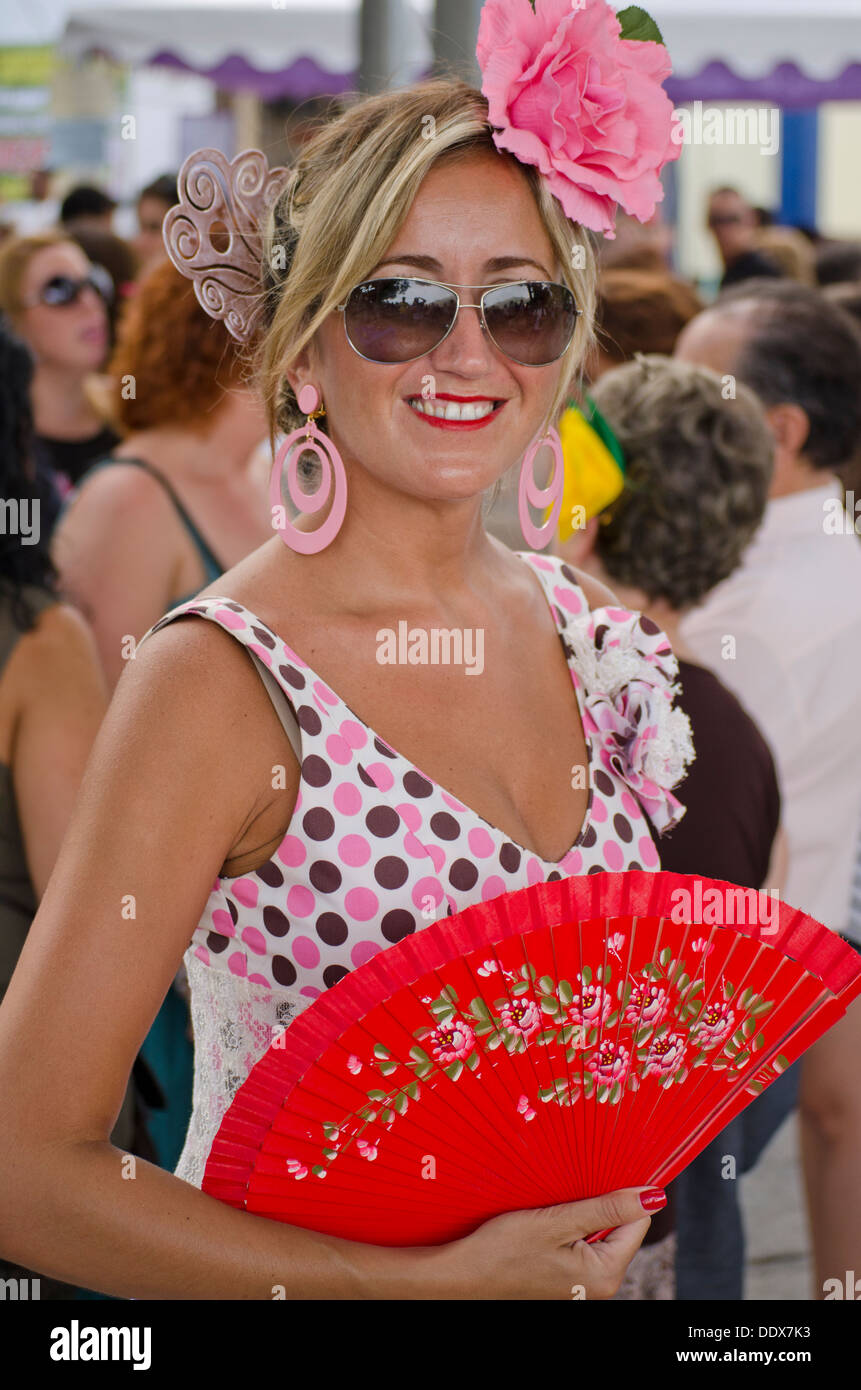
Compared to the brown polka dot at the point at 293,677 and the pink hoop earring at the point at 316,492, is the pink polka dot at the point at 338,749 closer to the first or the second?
the brown polka dot at the point at 293,677

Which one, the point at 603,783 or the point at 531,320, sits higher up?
the point at 531,320

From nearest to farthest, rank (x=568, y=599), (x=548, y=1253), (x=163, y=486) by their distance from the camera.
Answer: (x=548, y=1253)
(x=568, y=599)
(x=163, y=486)

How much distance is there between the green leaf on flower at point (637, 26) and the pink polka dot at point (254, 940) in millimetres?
1091

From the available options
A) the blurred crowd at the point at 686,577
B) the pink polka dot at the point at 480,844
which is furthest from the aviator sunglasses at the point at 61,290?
the pink polka dot at the point at 480,844

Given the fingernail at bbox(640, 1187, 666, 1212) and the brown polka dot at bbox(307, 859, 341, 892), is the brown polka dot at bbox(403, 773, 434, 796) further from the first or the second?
the fingernail at bbox(640, 1187, 666, 1212)

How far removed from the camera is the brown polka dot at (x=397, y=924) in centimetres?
155

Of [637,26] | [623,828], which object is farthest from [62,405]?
[623,828]

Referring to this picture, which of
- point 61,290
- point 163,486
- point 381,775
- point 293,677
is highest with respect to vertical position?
point 61,290

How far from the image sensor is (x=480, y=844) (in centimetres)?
161

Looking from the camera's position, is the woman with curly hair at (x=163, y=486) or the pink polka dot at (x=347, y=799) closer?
the pink polka dot at (x=347, y=799)

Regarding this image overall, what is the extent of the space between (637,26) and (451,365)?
0.48 metres

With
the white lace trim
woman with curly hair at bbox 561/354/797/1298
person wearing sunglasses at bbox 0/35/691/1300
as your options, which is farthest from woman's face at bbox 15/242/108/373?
the white lace trim

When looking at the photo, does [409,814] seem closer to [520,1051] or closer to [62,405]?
[520,1051]
